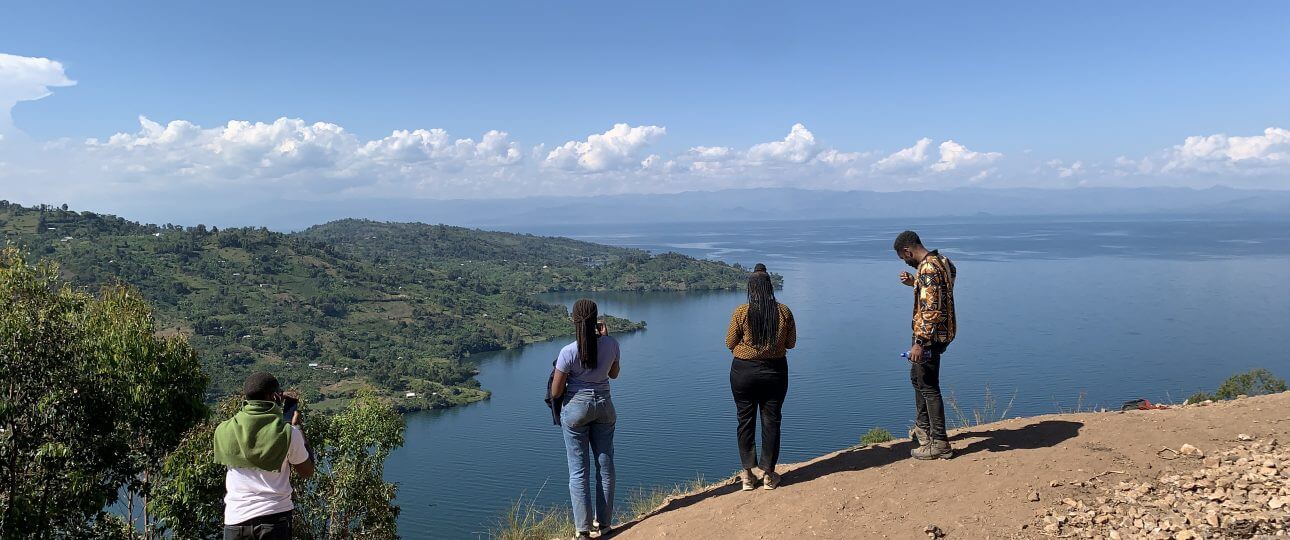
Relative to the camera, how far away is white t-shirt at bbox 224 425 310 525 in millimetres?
3787

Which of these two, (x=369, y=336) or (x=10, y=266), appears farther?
(x=369, y=336)

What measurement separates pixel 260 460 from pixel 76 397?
21.0 ft

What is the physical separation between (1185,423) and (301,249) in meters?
125

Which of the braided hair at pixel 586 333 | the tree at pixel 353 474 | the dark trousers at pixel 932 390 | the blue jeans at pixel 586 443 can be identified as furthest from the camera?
the tree at pixel 353 474

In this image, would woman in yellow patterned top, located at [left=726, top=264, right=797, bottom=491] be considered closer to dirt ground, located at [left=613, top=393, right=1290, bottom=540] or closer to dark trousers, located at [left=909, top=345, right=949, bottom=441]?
dirt ground, located at [left=613, top=393, right=1290, bottom=540]

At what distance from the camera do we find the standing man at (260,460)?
12.1 feet

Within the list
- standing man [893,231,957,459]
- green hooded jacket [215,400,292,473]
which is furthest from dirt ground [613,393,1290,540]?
green hooded jacket [215,400,292,473]

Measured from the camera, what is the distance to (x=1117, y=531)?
4.10 m

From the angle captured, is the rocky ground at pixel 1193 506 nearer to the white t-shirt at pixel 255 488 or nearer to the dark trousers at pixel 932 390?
the dark trousers at pixel 932 390

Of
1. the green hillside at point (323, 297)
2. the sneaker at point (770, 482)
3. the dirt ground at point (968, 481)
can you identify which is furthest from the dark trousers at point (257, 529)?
the green hillside at point (323, 297)

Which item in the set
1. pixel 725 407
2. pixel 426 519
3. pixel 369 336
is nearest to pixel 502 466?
pixel 426 519

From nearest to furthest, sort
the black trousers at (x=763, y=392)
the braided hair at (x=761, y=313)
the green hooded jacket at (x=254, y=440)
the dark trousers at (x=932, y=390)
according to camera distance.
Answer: the green hooded jacket at (x=254, y=440) < the braided hair at (x=761, y=313) < the black trousers at (x=763, y=392) < the dark trousers at (x=932, y=390)

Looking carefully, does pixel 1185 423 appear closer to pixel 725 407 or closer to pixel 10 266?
pixel 10 266

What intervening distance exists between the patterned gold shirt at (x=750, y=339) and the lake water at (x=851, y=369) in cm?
1902
